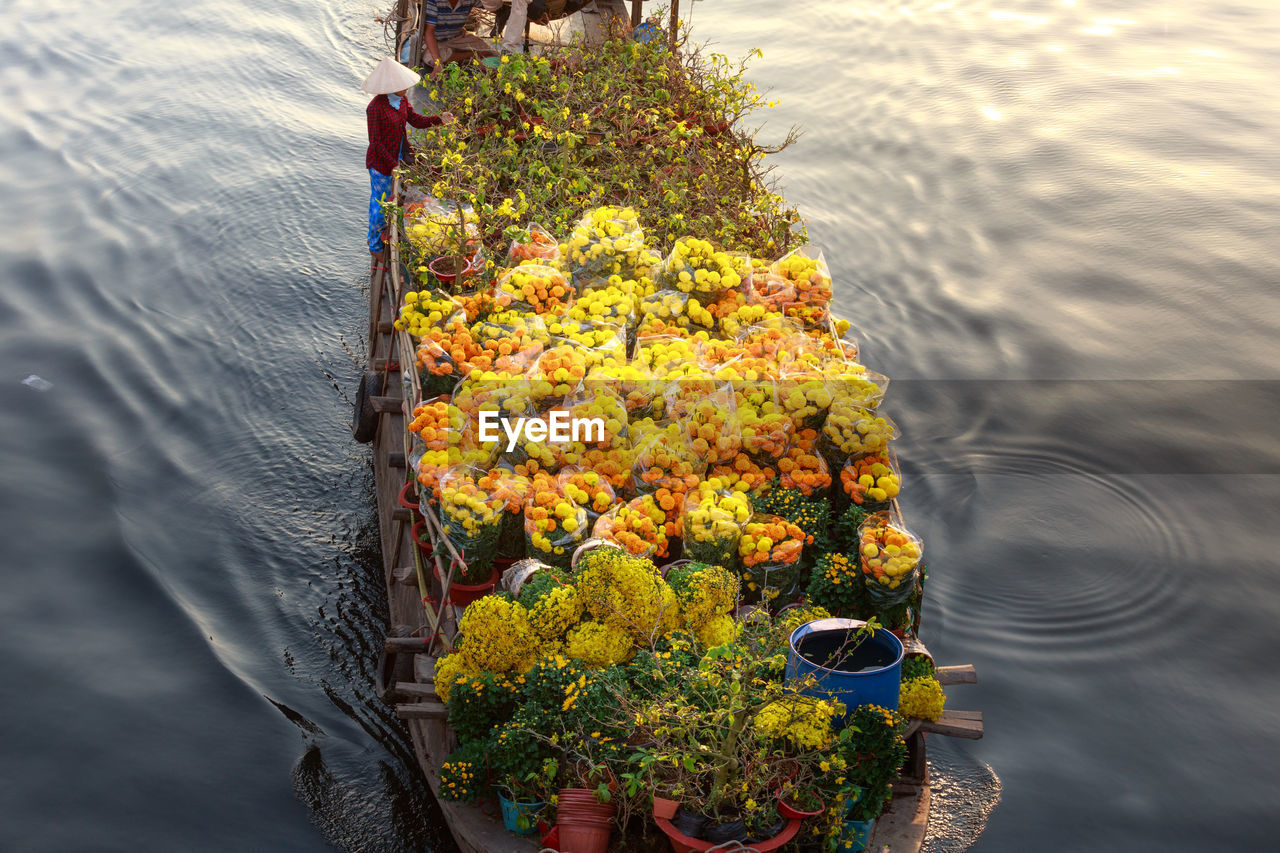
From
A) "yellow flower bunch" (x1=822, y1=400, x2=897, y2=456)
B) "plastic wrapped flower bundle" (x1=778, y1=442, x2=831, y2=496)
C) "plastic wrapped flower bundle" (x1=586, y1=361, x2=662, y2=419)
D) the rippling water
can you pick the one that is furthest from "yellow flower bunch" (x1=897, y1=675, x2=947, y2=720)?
the rippling water

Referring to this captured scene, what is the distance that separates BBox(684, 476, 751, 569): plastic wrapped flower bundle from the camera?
4289mm

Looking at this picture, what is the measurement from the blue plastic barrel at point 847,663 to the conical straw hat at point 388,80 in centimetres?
479

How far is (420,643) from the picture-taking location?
4.41m

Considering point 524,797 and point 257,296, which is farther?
point 257,296

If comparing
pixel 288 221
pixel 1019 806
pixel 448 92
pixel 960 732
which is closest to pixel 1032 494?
pixel 1019 806

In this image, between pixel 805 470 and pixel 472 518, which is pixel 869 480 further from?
pixel 472 518

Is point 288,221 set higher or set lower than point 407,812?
higher

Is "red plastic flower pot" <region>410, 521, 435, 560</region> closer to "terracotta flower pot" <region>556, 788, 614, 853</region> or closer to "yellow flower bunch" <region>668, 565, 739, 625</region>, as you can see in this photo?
"yellow flower bunch" <region>668, 565, 739, 625</region>

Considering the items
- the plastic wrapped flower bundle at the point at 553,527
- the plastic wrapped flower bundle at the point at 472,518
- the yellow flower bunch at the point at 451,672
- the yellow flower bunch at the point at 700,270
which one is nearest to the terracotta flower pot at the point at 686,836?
the yellow flower bunch at the point at 451,672

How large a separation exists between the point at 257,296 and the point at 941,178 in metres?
7.18

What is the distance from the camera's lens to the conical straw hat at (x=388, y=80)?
697 centimetres

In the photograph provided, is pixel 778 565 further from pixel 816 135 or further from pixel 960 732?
pixel 816 135

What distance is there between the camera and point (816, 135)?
1235cm

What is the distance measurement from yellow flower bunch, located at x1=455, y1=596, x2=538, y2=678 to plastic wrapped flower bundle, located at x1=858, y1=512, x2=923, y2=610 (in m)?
1.34
